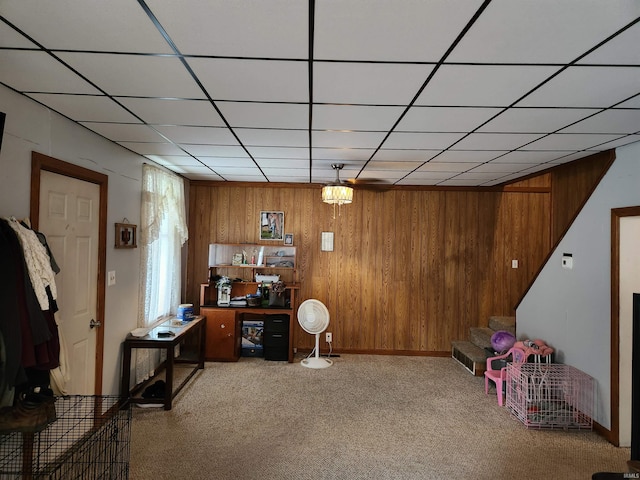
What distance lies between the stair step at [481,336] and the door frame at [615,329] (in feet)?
5.33

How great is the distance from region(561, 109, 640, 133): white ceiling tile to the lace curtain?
3.86 m

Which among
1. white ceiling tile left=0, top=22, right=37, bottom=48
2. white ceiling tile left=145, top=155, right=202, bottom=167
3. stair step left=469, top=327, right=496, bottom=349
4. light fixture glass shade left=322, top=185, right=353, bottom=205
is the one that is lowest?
stair step left=469, top=327, right=496, bottom=349

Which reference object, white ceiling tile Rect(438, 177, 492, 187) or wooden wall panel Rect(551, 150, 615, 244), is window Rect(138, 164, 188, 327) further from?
wooden wall panel Rect(551, 150, 615, 244)

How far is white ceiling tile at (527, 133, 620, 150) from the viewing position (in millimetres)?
2887

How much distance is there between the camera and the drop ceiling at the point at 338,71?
1385mm

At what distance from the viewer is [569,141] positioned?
3037 mm

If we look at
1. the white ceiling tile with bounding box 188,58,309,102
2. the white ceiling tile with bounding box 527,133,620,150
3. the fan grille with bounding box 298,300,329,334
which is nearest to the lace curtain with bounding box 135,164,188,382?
the fan grille with bounding box 298,300,329,334

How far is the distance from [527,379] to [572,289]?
3.19 feet

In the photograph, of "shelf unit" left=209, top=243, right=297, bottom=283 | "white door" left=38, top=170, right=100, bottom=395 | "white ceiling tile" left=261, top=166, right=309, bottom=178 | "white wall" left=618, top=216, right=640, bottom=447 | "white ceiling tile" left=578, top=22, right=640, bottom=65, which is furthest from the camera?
"shelf unit" left=209, top=243, right=297, bottom=283

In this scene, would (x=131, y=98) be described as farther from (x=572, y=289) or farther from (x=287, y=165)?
(x=572, y=289)

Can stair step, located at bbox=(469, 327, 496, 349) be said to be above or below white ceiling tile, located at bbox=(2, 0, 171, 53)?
below

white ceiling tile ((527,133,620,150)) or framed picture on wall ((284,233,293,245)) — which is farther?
framed picture on wall ((284,233,293,245))

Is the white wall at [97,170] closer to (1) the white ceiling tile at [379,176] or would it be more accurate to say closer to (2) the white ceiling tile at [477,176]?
(1) the white ceiling tile at [379,176]

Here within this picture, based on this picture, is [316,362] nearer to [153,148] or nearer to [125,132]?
[153,148]
